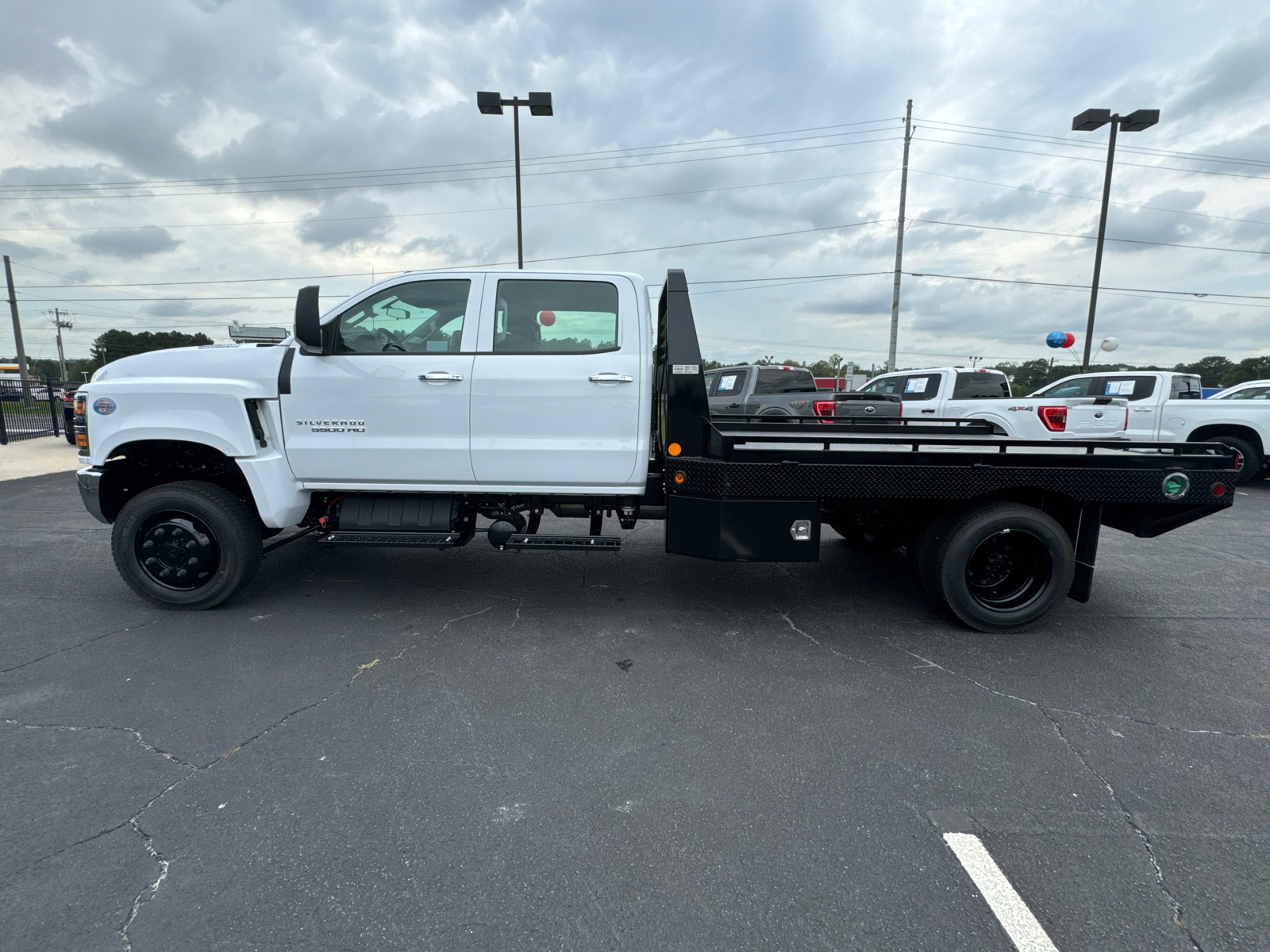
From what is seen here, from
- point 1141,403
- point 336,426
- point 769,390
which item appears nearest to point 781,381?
point 769,390

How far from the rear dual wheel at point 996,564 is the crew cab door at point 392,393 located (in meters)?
3.08

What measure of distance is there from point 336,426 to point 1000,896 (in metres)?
4.18

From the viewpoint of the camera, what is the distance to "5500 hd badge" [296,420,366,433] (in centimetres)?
435

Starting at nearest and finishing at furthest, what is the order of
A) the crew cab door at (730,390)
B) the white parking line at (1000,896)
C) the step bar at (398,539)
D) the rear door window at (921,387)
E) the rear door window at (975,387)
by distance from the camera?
the white parking line at (1000,896), the step bar at (398,539), the rear door window at (975,387), the rear door window at (921,387), the crew cab door at (730,390)

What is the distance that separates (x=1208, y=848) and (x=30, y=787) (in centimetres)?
440

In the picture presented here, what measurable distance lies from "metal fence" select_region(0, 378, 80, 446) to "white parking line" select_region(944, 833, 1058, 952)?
1813 cm

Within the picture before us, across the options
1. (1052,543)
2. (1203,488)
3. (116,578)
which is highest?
(1203,488)

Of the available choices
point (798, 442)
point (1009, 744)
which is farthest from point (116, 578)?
point (1009, 744)

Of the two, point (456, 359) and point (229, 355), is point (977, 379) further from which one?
point (229, 355)

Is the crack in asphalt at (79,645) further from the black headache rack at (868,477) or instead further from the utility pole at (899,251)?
the utility pole at (899,251)

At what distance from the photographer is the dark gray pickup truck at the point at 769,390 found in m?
13.3

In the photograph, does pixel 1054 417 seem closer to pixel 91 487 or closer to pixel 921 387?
pixel 921 387

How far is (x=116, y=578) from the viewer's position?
5.32 metres

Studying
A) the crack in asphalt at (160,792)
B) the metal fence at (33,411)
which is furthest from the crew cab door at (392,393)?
the metal fence at (33,411)
